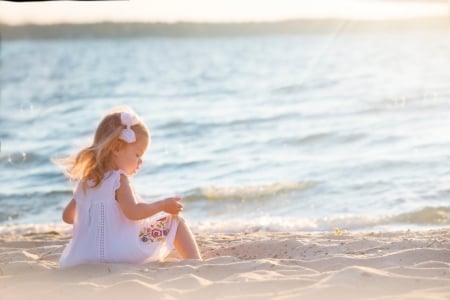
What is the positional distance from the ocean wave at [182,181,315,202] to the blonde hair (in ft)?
13.8

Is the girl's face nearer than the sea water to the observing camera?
Yes

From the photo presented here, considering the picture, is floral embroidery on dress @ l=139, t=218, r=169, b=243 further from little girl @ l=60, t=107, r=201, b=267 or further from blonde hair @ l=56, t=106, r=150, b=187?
blonde hair @ l=56, t=106, r=150, b=187

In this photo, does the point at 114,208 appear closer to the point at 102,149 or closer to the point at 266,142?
the point at 102,149

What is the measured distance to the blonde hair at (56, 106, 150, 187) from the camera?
4539mm

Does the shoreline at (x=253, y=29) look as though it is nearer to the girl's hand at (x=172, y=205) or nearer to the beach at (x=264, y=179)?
the beach at (x=264, y=179)

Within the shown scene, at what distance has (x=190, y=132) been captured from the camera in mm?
14367

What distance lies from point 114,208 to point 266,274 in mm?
1032

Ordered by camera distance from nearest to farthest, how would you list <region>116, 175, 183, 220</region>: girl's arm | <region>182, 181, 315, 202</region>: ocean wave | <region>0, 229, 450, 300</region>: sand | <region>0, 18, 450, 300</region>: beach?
<region>0, 229, 450, 300</region>: sand, <region>0, 18, 450, 300</region>: beach, <region>116, 175, 183, 220</region>: girl's arm, <region>182, 181, 315, 202</region>: ocean wave

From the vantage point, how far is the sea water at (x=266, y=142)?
8117mm

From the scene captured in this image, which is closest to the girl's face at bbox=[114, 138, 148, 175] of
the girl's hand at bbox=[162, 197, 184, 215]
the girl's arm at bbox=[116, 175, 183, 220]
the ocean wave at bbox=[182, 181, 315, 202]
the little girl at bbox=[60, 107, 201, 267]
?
the little girl at bbox=[60, 107, 201, 267]

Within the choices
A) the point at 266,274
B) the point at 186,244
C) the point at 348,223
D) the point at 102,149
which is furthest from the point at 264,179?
the point at 266,274

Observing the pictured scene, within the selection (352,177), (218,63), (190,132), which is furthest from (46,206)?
(218,63)

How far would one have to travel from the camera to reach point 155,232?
4.61m

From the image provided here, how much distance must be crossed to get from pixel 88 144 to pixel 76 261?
2.13 feet
